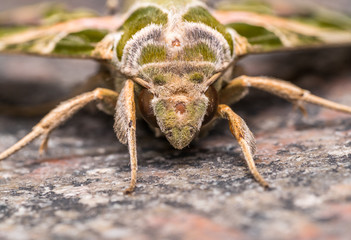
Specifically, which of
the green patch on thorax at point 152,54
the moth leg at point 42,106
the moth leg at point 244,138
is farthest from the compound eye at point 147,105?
the moth leg at point 42,106

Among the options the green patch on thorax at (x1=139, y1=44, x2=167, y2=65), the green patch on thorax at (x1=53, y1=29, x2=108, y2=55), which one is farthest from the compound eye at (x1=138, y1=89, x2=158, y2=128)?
the green patch on thorax at (x1=53, y1=29, x2=108, y2=55)

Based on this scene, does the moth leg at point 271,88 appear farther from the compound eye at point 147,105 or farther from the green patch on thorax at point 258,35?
the compound eye at point 147,105

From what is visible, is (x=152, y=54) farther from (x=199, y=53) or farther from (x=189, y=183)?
(x=189, y=183)

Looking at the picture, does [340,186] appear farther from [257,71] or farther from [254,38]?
[257,71]

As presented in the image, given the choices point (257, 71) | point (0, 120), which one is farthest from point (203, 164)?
point (257, 71)

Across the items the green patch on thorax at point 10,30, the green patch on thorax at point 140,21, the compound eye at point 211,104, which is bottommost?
the compound eye at point 211,104

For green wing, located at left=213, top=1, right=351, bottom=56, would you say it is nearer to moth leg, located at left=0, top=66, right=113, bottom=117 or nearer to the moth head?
the moth head
